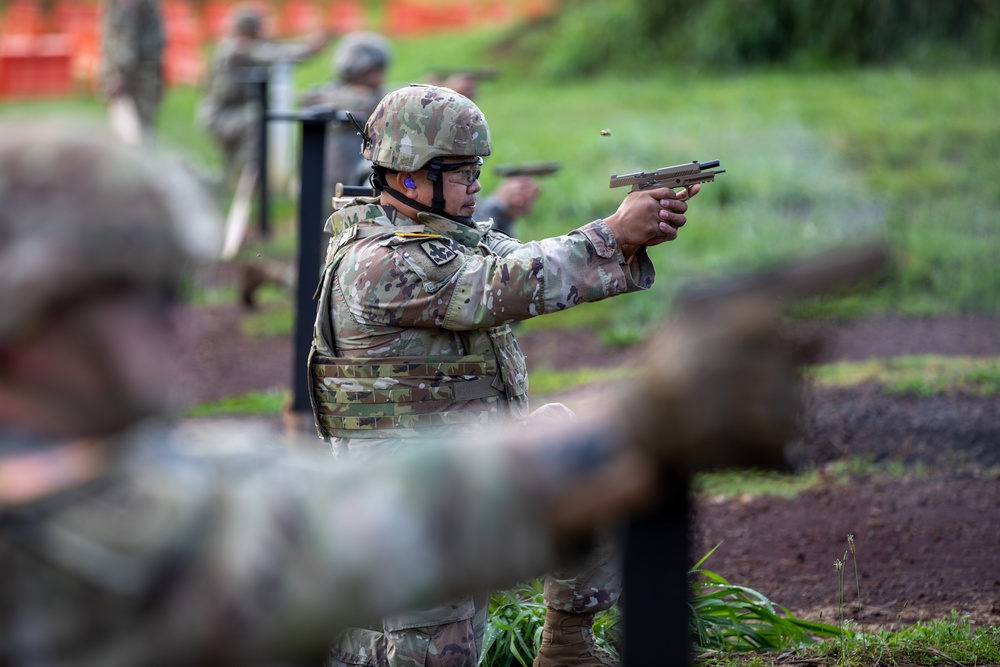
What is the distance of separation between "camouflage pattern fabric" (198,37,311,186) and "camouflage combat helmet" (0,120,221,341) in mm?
12841

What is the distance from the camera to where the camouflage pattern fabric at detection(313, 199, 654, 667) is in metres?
3.93

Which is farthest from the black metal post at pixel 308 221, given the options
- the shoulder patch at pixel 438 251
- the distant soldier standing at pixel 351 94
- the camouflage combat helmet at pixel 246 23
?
the camouflage combat helmet at pixel 246 23

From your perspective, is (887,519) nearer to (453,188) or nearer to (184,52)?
(453,188)

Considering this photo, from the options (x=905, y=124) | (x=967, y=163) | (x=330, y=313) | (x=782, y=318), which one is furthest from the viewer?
(x=905, y=124)

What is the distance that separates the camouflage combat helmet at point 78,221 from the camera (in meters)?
1.75

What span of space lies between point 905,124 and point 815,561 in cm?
950

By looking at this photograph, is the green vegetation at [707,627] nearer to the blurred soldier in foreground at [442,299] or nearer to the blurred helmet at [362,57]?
the blurred soldier in foreground at [442,299]

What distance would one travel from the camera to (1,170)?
5.91ft

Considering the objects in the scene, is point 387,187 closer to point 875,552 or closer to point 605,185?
point 875,552

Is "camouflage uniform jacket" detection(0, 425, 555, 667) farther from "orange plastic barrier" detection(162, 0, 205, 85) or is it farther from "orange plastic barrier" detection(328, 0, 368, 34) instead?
"orange plastic barrier" detection(328, 0, 368, 34)

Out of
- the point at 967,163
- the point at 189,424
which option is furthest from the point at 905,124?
the point at 189,424

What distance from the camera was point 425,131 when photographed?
4078mm

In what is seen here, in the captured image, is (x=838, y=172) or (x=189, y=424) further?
(x=838, y=172)

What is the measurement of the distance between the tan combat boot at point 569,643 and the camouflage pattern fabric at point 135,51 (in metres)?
12.3
